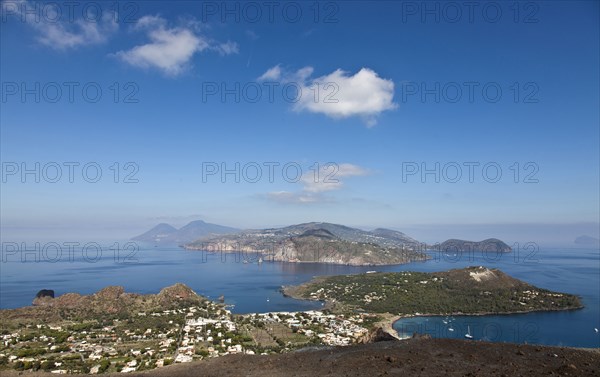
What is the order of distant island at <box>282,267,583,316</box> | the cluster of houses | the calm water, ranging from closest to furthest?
the cluster of houses, the calm water, distant island at <box>282,267,583,316</box>

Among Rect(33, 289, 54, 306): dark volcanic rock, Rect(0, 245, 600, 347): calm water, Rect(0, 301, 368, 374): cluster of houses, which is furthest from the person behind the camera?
Rect(33, 289, 54, 306): dark volcanic rock

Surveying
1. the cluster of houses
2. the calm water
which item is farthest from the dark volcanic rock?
the cluster of houses

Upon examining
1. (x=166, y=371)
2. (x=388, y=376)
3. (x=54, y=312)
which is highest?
(x=388, y=376)

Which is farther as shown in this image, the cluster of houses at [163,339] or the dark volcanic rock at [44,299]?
the dark volcanic rock at [44,299]

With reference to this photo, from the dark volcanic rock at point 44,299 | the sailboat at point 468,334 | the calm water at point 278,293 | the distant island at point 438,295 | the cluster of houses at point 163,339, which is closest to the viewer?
the cluster of houses at point 163,339

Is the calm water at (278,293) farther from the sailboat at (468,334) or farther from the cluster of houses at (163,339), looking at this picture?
the cluster of houses at (163,339)

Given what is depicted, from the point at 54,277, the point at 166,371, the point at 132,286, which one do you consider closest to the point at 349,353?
the point at 166,371

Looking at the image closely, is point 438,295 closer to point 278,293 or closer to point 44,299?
point 278,293

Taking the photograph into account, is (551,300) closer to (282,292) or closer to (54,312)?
(282,292)

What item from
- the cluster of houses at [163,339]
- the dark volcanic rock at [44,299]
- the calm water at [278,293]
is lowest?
the calm water at [278,293]

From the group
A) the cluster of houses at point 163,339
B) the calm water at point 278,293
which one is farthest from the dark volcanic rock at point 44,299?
the cluster of houses at point 163,339

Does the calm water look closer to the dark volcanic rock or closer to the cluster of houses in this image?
the dark volcanic rock
